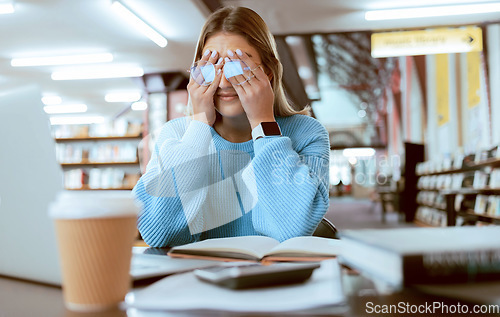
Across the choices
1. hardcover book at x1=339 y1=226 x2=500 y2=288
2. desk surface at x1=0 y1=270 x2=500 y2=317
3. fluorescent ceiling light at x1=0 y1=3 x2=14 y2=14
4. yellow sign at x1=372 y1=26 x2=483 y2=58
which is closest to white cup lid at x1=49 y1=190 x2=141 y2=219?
desk surface at x1=0 y1=270 x2=500 y2=317

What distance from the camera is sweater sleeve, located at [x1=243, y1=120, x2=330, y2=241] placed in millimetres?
1026

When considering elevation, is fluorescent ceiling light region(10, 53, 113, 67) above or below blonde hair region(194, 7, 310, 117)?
above

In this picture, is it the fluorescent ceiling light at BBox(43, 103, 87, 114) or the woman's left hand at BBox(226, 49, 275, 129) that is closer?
the woman's left hand at BBox(226, 49, 275, 129)

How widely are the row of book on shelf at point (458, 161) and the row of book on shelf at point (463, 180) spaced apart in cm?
14

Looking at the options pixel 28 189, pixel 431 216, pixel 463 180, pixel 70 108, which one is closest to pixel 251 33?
pixel 28 189

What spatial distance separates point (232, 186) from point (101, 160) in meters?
6.44

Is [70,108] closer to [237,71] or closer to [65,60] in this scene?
[65,60]

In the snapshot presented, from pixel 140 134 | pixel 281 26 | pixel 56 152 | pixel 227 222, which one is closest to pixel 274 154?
pixel 227 222

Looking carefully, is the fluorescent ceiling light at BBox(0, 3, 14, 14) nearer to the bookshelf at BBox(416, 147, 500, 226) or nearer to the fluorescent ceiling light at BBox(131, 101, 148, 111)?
the fluorescent ceiling light at BBox(131, 101, 148, 111)

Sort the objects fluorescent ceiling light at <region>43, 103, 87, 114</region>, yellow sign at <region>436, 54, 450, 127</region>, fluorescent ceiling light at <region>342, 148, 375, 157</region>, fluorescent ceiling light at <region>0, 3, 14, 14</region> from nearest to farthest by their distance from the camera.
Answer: fluorescent ceiling light at <region>0, 3, 14, 14</region> → yellow sign at <region>436, 54, 450, 127</region> → fluorescent ceiling light at <region>43, 103, 87, 114</region> → fluorescent ceiling light at <region>342, 148, 375, 157</region>

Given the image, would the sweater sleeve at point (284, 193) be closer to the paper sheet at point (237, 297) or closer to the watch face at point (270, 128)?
the watch face at point (270, 128)

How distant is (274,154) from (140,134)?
6.53 meters

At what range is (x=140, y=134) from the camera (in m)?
7.27

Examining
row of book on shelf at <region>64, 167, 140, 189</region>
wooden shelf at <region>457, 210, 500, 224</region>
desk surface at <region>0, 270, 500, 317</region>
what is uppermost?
desk surface at <region>0, 270, 500, 317</region>
